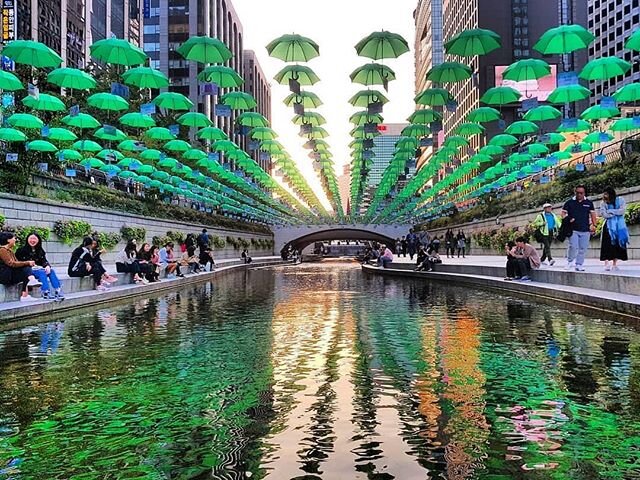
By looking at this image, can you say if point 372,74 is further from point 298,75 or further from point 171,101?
point 171,101

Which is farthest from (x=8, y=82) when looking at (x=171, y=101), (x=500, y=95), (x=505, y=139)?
(x=505, y=139)

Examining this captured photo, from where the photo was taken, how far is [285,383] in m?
6.04

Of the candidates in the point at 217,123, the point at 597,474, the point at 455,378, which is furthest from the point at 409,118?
the point at 217,123

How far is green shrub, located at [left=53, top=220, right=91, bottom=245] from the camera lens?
27469mm

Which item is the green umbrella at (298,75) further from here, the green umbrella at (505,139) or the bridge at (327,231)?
the bridge at (327,231)

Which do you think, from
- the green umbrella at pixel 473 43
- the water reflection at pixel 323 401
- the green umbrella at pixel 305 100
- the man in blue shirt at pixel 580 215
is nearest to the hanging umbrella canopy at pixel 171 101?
the green umbrella at pixel 305 100

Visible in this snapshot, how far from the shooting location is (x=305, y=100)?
2422 centimetres

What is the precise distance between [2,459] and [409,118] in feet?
81.6

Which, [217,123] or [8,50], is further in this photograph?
[217,123]

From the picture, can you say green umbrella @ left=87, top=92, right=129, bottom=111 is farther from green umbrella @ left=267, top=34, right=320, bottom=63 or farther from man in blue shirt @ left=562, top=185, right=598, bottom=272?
man in blue shirt @ left=562, top=185, right=598, bottom=272

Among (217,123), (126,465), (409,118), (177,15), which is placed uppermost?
(177,15)

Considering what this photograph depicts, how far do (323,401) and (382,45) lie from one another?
17202mm

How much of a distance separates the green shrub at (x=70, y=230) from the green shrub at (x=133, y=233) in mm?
5932

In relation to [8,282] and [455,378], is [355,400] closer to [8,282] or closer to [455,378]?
[455,378]
